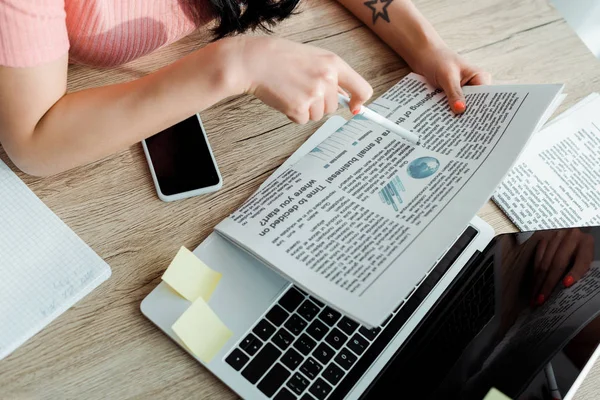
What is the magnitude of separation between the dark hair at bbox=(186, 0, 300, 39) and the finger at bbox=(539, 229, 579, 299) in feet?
1.51

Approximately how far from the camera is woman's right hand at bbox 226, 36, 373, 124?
25.3 inches

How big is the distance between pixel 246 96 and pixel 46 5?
0.29 meters

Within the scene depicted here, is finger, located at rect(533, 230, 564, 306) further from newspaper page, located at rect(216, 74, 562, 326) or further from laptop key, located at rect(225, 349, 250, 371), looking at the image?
laptop key, located at rect(225, 349, 250, 371)

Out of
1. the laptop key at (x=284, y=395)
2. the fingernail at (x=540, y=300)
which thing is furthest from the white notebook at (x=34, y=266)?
the fingernail at (x=540, y=300)

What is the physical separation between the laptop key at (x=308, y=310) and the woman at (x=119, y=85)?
0.71 ft

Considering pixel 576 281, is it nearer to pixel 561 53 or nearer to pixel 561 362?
pixel 561 362

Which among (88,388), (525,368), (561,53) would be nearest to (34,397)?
(88,388)

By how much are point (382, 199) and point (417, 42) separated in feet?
0.98

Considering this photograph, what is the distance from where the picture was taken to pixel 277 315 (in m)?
0.61

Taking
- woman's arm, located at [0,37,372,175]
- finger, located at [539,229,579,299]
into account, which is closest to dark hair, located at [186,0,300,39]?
woman's arm, located at [0,37,372,175]

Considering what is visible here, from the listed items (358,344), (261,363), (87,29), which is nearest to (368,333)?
(358,344)

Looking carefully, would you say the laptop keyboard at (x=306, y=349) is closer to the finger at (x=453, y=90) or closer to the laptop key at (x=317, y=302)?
the laptop key at (x=317, y=302)

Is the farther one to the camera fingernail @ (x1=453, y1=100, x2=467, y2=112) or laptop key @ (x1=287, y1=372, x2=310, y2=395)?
fingernail @ (x1=453, y1=100, x2=467, y2=112)

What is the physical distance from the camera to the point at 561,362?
22.5 inches
